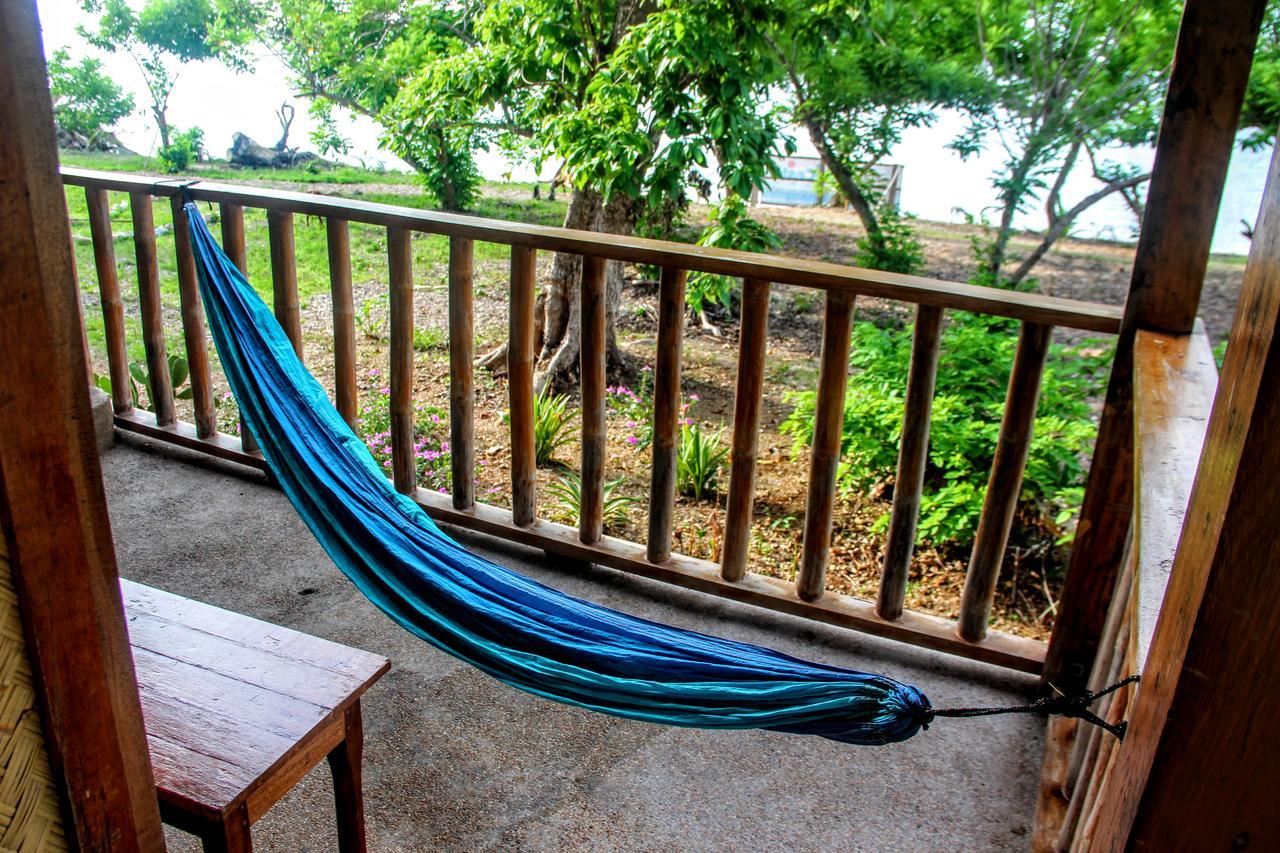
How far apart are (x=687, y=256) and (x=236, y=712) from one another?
4.02 feet

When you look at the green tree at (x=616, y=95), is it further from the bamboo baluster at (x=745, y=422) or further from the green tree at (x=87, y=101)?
the green tree at (x=87, y=101)

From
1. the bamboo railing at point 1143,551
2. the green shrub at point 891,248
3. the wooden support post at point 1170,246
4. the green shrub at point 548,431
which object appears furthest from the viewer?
the green shrub at point 891,248

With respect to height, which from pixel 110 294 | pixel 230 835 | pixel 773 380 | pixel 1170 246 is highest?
pixel 1170 246

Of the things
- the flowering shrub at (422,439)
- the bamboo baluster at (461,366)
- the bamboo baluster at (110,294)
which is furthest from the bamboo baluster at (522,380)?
the bamboo baluster at (110,294)

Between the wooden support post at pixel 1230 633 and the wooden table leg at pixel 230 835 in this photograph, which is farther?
the wooden table leg at pixel 230 835

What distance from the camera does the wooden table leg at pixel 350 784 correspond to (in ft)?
4.51

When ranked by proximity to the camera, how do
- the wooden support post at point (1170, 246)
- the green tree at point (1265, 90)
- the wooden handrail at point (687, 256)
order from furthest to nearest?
the green tree at point (1265, 90) < the wooden handrail at point (687, 256) < the wooden support post at point (1170, 246)

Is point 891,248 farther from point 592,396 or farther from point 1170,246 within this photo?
point 1170,246

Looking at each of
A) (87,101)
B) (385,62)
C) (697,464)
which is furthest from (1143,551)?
(87,101)

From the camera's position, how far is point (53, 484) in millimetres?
728

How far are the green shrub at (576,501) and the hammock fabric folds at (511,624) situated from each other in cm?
123

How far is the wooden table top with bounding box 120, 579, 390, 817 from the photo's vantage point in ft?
3.84

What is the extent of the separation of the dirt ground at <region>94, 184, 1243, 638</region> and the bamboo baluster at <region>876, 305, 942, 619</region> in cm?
96

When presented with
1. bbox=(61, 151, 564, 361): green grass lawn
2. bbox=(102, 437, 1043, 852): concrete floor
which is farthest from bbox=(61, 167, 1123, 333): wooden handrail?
bbox=(61, 151, 564, 361): green grass lawn
